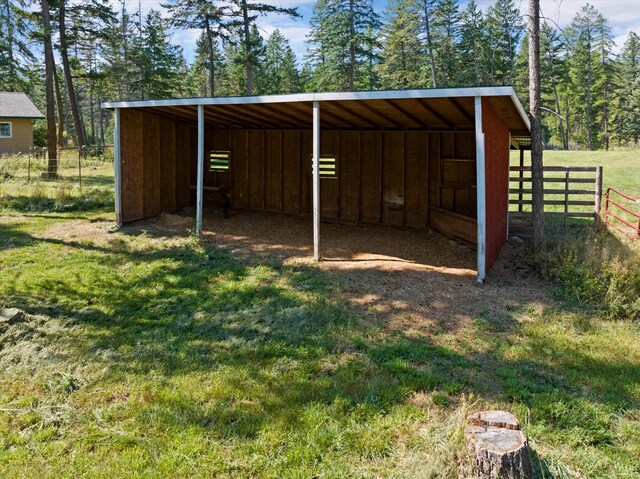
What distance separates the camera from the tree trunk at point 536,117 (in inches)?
317

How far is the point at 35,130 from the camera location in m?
30.3

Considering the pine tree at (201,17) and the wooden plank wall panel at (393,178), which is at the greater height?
the pine tree at (201,17)

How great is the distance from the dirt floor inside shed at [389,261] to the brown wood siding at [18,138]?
19.7 metres

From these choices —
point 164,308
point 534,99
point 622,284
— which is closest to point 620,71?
point 534,99

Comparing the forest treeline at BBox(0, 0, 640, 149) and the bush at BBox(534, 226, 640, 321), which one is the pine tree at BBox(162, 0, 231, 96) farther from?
the bush at BBox(534, 226, 640, 321)

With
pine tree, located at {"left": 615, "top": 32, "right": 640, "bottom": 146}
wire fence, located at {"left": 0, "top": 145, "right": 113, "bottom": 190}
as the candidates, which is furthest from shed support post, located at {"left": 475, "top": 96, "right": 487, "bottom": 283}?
pine tree, located at {"left": 615, "top": 32, "right": 640, "bottom": 146}

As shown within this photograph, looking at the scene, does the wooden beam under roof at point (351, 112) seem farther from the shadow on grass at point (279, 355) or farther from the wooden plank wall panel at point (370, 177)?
the shadow on grass at point (279, 355)

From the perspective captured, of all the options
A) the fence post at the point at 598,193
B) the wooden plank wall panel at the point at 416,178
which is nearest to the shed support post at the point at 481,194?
the wooden plank wall panel at the point at 416,178

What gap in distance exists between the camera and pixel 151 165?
1128 cm

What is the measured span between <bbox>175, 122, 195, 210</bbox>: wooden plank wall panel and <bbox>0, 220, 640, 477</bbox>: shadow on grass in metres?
5.88

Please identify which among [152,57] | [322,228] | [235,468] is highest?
[152,57]

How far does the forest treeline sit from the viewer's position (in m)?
22.7

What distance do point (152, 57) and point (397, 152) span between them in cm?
2679

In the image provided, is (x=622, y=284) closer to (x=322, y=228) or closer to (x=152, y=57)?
(x=322, y=228)
